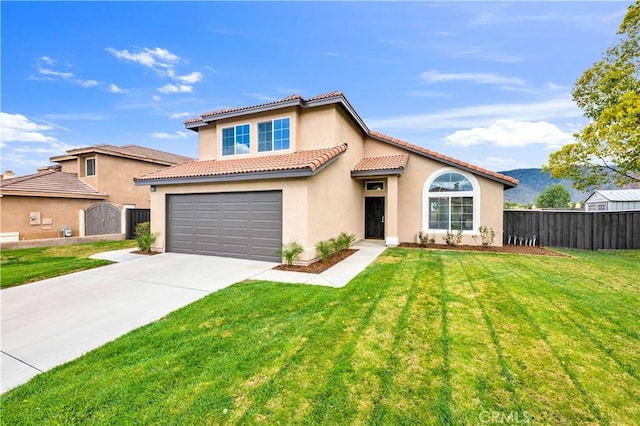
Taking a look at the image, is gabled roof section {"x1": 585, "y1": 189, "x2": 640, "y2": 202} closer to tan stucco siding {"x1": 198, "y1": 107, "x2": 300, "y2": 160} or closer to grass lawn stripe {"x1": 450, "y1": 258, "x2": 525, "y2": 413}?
grass lawn stripe {"x1": 450, "y1": 258, "x2": 525, "y2": 413}

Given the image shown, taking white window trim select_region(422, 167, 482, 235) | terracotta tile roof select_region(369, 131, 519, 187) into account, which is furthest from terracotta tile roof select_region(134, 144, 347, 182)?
white window trim select_region(422, 167, 482, 235)

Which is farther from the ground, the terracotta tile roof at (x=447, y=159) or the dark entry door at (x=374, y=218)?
the terracotta tile roof at (x=447, y=159)

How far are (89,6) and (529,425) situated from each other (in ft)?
57.6

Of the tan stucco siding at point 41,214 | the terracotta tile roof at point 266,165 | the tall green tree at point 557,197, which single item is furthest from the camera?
the tall green tree at point 557,197

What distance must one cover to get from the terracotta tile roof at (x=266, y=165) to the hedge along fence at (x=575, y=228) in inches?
380

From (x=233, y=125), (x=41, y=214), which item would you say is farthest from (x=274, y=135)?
(x=41, y=214)

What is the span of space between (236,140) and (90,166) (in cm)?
1404

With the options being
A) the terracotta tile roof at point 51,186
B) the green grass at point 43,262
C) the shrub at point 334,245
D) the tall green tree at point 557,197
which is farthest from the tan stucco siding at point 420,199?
the tall green tree at point 557,197

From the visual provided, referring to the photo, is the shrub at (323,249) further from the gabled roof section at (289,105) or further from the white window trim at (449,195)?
the white window trim at (449,195)

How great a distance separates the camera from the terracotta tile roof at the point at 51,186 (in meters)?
14.2

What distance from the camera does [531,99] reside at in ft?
51.6

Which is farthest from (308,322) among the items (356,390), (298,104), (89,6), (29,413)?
(89,6)

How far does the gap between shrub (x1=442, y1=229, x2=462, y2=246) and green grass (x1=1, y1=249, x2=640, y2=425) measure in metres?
6.26

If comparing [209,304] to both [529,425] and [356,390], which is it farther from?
[529,425]
